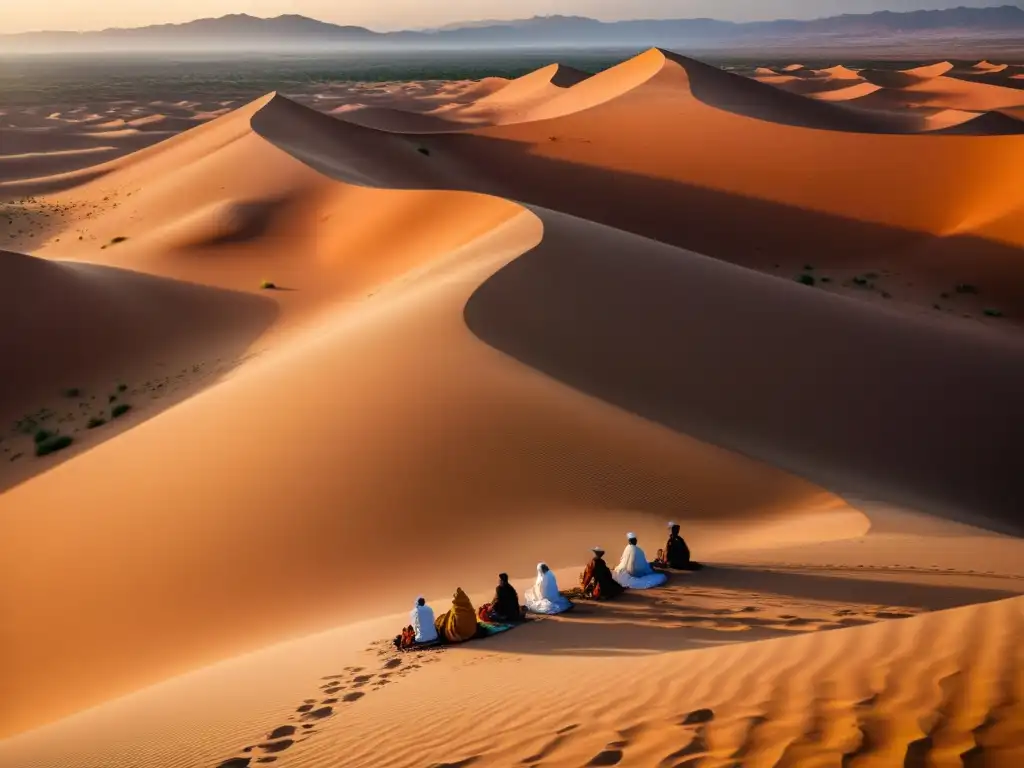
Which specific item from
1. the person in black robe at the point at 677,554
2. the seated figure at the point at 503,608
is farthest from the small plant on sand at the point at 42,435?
the person in black robe at the point at 677,554

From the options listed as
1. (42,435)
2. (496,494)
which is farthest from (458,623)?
(42,435)

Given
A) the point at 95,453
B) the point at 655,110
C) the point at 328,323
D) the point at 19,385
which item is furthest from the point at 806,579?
the point at 655,110

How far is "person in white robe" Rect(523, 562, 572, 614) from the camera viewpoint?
296 inches

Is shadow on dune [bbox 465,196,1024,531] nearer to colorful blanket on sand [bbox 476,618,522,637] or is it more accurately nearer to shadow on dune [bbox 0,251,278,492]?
colorful blanket on sand [bbox 476,618,522,637]

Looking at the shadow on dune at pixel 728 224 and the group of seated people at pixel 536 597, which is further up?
the shadow on dune at pixel 728 224

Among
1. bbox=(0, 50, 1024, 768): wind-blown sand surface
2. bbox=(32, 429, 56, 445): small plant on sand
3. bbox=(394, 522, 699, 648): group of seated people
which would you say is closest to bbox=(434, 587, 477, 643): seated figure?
bbox=(394, 522, 699, 648): group of seated people

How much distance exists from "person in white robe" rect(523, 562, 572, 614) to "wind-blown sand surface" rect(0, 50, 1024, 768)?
12 cm

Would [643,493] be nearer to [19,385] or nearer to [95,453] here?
Answer: [95,453]

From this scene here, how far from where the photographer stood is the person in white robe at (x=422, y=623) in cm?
715

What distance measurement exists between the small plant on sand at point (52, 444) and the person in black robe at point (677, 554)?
1201 centimetres

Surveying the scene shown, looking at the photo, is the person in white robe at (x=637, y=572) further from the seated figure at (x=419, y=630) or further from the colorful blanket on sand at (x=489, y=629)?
the seated figure at (x=419, y=630)

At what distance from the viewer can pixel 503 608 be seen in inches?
295

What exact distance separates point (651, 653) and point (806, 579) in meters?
2.30

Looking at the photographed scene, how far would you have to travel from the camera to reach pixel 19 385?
18922 mm
